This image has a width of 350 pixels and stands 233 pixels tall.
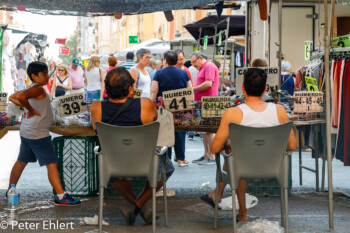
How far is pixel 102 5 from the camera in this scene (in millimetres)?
8102

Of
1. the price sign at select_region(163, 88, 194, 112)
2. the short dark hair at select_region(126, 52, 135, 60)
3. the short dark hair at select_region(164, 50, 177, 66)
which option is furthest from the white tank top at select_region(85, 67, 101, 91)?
the price sign at select_region(163, 88, 194, 112)

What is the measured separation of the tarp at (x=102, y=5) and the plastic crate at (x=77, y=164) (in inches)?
70.1

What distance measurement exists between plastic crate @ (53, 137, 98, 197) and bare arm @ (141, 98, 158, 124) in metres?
1.64

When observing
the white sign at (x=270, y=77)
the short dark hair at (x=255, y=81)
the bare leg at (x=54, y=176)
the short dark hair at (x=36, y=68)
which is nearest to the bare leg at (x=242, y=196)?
the short dark hair at (x=255, y=81)

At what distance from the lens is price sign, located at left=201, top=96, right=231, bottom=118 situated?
6742 millimetres

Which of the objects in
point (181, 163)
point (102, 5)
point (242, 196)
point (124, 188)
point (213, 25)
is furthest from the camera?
point (213, 25)

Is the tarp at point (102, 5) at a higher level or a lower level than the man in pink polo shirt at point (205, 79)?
higher

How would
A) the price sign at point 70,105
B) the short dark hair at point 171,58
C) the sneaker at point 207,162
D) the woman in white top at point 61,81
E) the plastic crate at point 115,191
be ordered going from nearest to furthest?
the price sign at point 70,105
the plastic crate at point 115,191
the short dark hair at point 171,58
the sneaker at point 207,162
the woman in white top at point 61,81

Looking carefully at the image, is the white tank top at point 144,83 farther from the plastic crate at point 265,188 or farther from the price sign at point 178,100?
the price sign at point 178,100

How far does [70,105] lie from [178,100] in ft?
4.08

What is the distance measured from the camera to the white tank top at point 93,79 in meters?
13.2

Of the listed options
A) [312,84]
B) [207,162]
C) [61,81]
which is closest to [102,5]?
[312,84]

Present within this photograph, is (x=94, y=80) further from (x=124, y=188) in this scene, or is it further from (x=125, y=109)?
(x=125, y=109)

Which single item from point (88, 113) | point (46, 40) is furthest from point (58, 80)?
point (46, 40)
